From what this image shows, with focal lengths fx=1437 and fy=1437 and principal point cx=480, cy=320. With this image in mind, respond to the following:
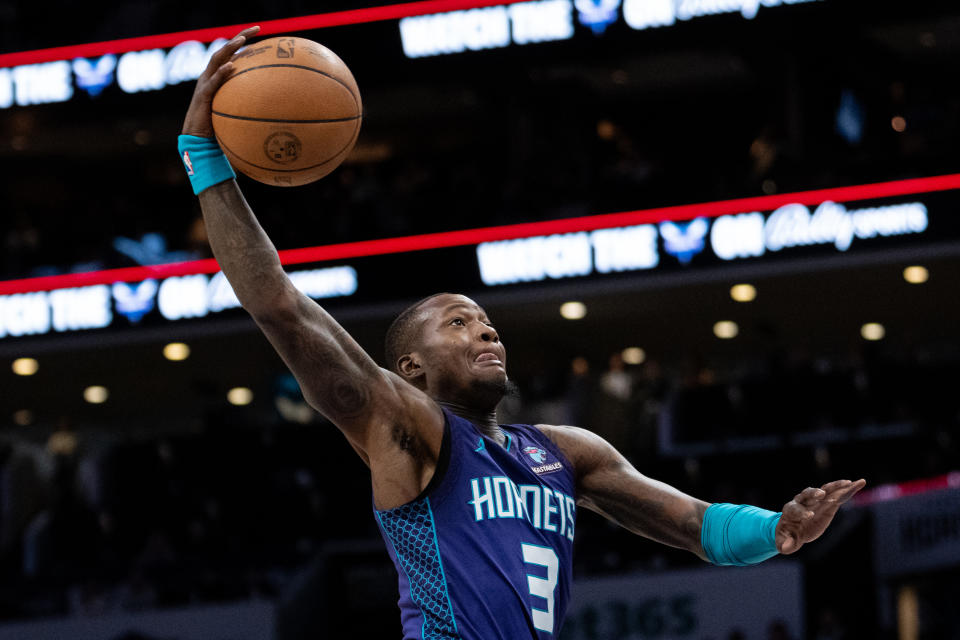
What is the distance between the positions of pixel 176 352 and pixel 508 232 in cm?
565

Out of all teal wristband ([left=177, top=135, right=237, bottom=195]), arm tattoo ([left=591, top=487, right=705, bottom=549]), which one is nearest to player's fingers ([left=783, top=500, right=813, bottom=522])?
arm tattoo ([left=591, top=487, right=705, bottom=549])

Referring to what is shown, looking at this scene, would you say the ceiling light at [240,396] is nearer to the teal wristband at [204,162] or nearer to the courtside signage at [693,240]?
the courtside signage at [693,240]

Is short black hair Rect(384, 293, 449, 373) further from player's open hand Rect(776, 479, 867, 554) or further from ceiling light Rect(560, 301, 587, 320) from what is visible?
ceiling light Rect(560, 301, 587, 320)

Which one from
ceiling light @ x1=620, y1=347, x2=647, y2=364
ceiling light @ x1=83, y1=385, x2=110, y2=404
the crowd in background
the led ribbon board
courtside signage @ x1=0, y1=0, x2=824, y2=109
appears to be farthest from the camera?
ceiling light @ x1=83, y1=385, x2=110, y2=404

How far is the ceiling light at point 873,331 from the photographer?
19.9 metres

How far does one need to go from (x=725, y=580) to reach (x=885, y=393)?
329cm

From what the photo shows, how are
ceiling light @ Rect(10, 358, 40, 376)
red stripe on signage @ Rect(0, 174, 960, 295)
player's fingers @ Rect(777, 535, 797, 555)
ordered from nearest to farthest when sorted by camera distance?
player's fingers @ Rect(777, 535, 797, 555) → red stripe on signage @ Rect(0, 174, 960, 295) → ceiling light @ Rect(10, 358, 40, 376)

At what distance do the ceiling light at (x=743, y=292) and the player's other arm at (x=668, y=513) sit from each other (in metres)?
12.8

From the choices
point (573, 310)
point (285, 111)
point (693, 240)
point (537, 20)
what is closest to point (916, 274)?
point (693, 240)

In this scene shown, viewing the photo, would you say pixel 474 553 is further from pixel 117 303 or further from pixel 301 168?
pixel 117 303

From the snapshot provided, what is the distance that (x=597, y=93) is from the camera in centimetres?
2086

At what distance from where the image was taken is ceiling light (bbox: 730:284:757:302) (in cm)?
1732

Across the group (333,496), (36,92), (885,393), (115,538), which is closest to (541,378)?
(333,496)

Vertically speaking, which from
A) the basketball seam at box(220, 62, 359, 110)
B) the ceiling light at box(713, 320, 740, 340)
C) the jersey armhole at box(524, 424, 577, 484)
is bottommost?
the jersey armhole at box(524, 424, 577, 484)
